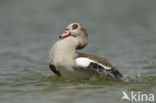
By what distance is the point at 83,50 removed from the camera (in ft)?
52.1

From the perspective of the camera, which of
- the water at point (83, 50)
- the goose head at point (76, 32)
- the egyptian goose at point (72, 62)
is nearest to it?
the water at point (83, 50)

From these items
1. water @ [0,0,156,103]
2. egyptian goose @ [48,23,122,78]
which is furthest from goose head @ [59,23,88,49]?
water @ [0,0,156,103]

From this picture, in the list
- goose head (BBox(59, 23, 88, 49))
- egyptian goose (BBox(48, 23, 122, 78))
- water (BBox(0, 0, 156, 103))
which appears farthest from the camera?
goose head (BBox(59, 23, 88, 49))

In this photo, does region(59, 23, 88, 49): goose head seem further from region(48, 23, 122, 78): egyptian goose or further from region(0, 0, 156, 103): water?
region(0, 0, 156, 103): water

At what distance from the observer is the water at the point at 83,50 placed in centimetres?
847

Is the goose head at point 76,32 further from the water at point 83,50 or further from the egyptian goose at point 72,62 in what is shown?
the water at point 83,50

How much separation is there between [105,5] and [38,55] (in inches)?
590

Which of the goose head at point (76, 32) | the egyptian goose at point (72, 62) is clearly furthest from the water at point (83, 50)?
the goose head at point (76, 32)

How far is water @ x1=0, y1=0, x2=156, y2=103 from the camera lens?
847 centimetres

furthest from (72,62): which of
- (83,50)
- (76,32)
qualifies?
(83,50)

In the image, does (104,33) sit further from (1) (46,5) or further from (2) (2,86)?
(2) (2,86)

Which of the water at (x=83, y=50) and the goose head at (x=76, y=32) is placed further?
the goose head at (x=76, y=32)

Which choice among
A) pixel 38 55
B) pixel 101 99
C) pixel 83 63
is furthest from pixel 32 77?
pixel 38 55

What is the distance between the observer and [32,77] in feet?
34.1
